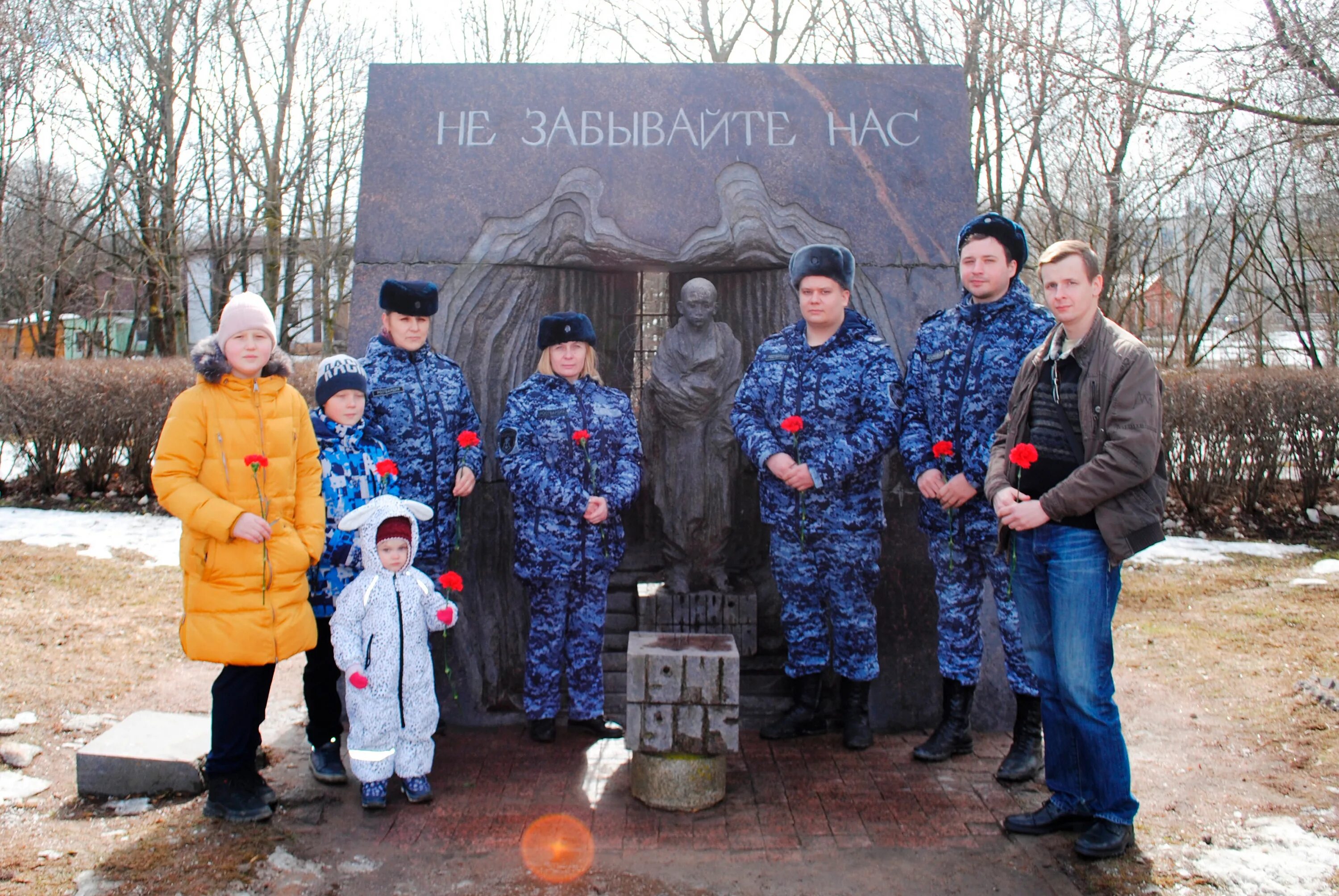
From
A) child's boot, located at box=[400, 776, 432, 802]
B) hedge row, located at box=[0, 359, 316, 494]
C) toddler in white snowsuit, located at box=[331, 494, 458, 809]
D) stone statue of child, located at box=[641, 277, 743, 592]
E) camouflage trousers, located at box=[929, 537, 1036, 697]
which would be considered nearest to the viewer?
toddler in white snowsuit, located at box=[331, 494, 458, 809]

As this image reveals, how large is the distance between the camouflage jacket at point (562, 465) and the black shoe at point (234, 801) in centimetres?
125

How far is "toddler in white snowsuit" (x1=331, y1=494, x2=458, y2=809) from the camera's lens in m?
3.45

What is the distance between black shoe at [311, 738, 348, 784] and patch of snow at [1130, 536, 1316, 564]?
6395 mm

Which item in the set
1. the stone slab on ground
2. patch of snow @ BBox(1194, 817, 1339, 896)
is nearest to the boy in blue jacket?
the stone slab on ground

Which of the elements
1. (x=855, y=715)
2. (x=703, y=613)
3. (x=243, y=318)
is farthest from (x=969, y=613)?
(x=243, y=318)

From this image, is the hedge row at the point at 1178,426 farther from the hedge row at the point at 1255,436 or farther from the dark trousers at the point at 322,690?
the dark trousers at the point at 322,690

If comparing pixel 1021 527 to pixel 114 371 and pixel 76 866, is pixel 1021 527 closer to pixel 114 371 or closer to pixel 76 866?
pixel 76 866

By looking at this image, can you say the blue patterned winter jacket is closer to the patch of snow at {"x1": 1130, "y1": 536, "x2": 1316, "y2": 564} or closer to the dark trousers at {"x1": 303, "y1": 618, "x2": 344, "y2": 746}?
the dark trousers at {"x1": 303, "y1": 618, "x2": 344, "y2": 746}

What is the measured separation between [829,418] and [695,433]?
69cm

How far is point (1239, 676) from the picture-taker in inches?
202

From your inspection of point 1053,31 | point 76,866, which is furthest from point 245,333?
point 1053,31

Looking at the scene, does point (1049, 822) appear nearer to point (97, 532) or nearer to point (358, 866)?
point (358, 866)

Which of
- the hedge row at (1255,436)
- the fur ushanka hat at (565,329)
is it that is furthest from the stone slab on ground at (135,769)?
the hedge row at (1255,436)

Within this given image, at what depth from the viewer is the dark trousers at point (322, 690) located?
3.77 metres
